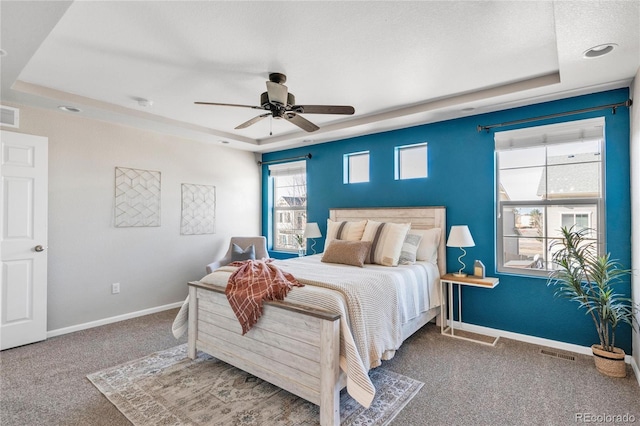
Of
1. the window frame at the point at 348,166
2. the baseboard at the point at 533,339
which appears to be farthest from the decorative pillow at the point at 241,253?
the baseboard at the point at 533,339

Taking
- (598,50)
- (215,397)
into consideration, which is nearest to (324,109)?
(598,50)

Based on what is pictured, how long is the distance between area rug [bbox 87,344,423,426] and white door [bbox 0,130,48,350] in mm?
1269

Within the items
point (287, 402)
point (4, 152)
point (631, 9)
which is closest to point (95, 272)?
point (4, 152)

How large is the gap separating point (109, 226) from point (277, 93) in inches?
113

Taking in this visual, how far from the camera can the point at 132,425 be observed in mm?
1951

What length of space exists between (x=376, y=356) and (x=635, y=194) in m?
2.45

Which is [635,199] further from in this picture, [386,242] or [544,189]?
[386,242]

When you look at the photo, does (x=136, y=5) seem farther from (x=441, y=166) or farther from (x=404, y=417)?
(x=441, y=166)

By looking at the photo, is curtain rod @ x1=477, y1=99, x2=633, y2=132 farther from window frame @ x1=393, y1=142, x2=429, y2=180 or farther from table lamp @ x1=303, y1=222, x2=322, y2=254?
table lamp @ x1=303, y1=222, x2=322, y2=254

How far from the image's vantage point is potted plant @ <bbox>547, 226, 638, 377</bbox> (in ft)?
8.30

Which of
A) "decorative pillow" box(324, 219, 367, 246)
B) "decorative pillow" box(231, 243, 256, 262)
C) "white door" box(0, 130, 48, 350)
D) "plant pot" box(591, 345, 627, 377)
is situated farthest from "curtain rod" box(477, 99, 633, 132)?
"white door" box(0, 130, 48, 350)

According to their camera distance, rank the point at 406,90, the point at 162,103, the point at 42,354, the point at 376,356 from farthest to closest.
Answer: the point at 162,103, the point at 406,90, the point at 42,354, the point at 376,356

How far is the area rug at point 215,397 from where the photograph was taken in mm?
2021

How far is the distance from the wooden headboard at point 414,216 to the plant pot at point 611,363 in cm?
148
